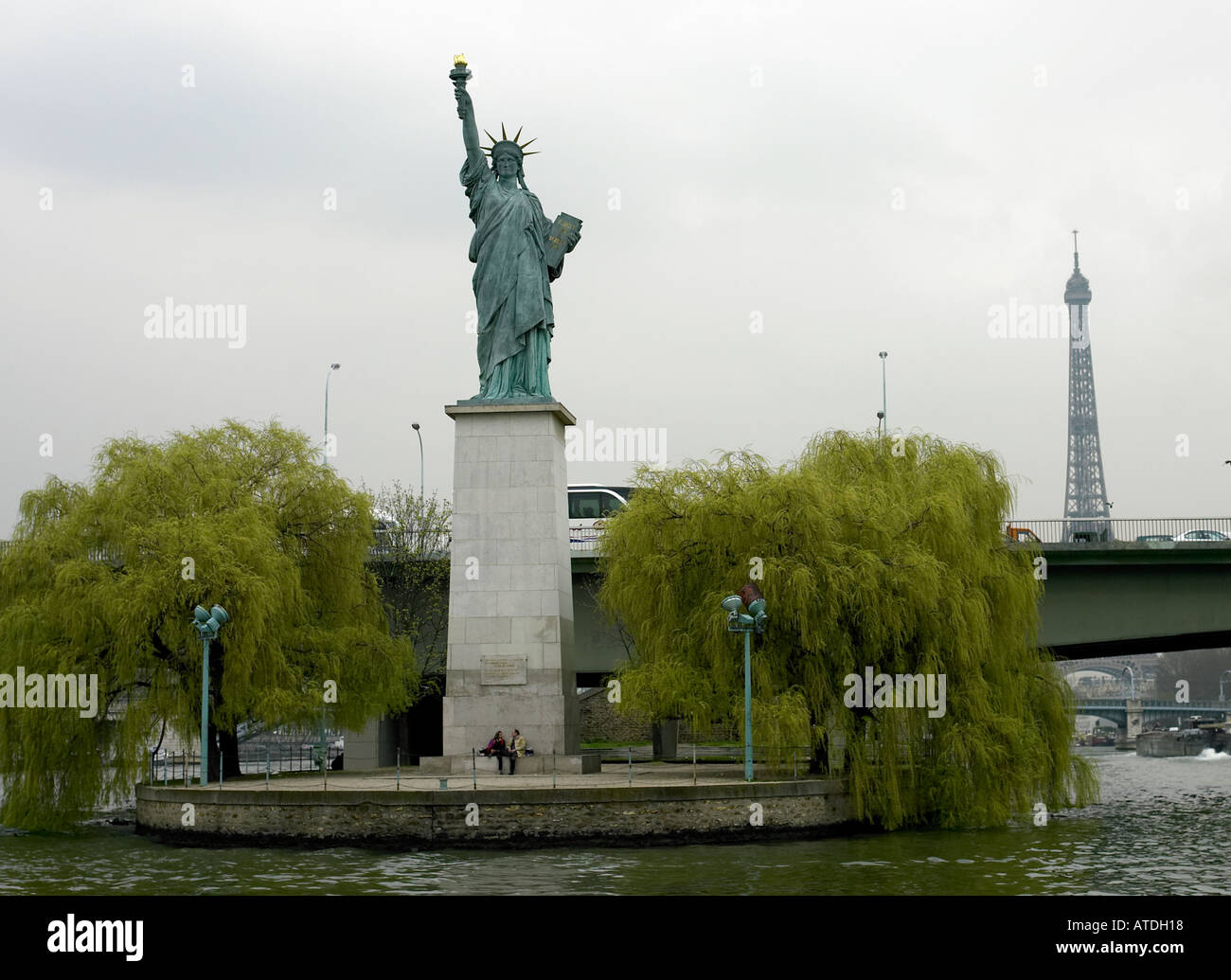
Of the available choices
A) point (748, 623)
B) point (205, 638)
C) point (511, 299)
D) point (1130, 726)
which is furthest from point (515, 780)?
point (1130, 726)

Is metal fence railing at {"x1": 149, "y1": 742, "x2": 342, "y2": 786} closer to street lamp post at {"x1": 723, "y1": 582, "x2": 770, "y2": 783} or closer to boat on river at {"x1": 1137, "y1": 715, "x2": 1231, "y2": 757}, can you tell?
street lamp post at {"x1": 723, "y1": 582, "x2": 770, "y2": 783}

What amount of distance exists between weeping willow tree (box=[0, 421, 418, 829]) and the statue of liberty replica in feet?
19.2

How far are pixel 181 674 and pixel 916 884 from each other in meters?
19.2

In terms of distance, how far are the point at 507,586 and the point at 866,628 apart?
9284 millimetres

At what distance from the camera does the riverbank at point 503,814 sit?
1213 inches

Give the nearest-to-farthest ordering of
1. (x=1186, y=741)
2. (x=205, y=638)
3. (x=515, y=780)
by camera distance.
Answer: (x=205, y=638)
(x=515, y=780)
(x=1186, y=741)

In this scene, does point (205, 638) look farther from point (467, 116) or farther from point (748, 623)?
point (467, 116)

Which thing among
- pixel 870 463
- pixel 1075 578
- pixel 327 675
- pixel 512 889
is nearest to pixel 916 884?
pixel 512 889

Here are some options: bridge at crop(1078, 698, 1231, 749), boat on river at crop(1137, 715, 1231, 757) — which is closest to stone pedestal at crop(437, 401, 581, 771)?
boat on river at crop(1137, 715, 1231, 757)

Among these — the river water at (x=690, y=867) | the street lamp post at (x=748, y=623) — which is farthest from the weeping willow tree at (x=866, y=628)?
the river water at (x=690, y=867)

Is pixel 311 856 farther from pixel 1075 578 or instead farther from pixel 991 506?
pixel 1075 578

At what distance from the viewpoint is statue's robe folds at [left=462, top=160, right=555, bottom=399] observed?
38.9 m

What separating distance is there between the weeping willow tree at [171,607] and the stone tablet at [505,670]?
382 centimetres

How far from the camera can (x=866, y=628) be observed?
34.4 m
